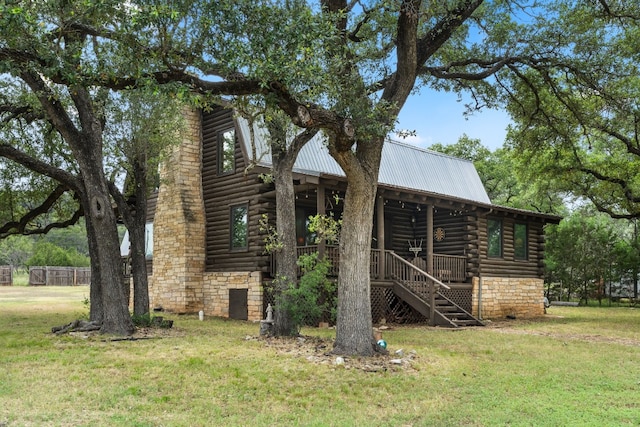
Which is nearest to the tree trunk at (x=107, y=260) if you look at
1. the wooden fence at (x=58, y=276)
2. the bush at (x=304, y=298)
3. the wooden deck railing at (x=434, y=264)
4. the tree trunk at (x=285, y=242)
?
the tree trunk at (x=285, y=242)

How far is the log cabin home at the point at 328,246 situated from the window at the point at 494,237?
1.5 inches

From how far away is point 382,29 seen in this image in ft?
41.4

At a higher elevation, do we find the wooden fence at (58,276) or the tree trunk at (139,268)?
the tree trunk at (139,268)

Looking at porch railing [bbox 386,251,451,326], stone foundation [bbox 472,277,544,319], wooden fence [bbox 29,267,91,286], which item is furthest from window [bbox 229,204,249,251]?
wooden fence [bbox 29,267,91,286]

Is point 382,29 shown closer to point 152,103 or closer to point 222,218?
point 152,103

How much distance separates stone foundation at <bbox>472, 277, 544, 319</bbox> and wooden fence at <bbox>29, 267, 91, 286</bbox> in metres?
36.2

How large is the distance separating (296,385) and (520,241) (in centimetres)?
1649

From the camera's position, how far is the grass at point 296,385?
20.0 feet

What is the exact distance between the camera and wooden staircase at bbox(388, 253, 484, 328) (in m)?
15.6

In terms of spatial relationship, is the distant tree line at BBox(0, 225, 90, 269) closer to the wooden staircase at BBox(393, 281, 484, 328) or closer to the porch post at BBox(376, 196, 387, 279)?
the porch post at BBox(376, 196, 387, 279)

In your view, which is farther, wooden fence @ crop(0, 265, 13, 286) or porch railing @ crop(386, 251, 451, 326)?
wooden fence @ crop(0, 265, 13, 286)

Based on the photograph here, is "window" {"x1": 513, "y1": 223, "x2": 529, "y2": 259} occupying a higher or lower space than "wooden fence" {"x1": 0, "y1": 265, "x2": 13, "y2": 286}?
higher

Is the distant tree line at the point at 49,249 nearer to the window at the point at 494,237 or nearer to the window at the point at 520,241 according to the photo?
the window at the point at 494,237

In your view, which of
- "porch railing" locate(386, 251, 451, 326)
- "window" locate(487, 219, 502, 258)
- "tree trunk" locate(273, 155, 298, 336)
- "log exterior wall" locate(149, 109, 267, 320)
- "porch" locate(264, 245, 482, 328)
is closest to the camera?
"tree trunk" locate(273, 155, 298, 336)
